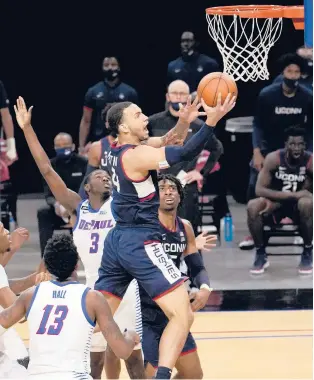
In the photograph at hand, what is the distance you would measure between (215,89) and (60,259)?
1770 mm

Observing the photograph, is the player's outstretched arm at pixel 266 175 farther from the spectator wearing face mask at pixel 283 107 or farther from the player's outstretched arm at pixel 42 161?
the player's outstretched arm at pixel 42 161

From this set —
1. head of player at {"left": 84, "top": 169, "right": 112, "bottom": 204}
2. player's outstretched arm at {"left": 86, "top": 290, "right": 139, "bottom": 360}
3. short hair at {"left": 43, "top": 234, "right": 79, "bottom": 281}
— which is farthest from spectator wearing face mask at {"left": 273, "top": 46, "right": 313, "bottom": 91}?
player's outstretched arm at {"left": 86, "top": 290, "right": 139, "bottom": 360}

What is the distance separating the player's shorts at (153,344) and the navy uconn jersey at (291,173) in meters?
4.27

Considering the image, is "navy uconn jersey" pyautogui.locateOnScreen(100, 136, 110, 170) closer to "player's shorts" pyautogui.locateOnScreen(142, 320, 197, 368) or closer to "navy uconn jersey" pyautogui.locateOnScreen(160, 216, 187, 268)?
"navy uconn jersey" pyautogui.locateOnScreen(160, 216, 187, 268)

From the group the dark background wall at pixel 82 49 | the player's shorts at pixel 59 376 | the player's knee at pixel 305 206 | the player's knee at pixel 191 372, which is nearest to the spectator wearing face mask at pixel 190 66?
the dark background wall at pixel 82 49


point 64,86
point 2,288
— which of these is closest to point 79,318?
point 2,288

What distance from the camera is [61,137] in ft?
37.5

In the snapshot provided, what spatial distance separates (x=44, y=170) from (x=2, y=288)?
1.55 m

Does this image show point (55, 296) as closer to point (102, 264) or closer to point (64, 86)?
point (102, 264)

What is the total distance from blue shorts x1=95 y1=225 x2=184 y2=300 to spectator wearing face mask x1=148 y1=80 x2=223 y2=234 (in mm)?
3147

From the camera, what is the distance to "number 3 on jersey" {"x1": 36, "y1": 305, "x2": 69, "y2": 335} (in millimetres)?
5742

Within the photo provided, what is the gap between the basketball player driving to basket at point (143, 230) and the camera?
6.70 meters

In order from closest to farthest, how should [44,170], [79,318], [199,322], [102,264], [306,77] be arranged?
[79,318] < [102,264] < [44,170] < [199,322] < [306,77]

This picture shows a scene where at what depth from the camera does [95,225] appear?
7.64 meters
